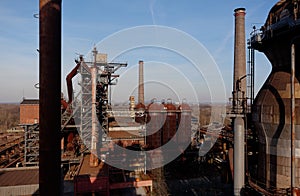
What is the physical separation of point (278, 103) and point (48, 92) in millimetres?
7104

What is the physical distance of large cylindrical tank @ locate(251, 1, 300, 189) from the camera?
7.21 metres

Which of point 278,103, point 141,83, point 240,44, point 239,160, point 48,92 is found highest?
point 240,44

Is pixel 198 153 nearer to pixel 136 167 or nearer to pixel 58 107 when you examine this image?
pixel 136 167

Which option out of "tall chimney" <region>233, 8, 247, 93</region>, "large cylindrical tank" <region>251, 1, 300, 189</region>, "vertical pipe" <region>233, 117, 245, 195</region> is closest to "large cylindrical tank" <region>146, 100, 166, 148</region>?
"tall chimney" <region>233, 8, 247, 93</region>

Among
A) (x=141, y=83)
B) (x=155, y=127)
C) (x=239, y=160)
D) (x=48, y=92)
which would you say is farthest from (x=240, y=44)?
(x=141, y=83)

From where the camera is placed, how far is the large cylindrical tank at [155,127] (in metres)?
18.7

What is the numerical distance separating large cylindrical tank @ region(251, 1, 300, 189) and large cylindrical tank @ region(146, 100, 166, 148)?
1054cm

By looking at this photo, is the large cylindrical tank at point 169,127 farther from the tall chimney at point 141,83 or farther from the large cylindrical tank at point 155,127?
the tall chimney at point 141,83

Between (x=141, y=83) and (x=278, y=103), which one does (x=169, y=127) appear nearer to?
(x=278, y=103)

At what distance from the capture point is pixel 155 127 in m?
19.0

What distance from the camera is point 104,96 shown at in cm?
2139

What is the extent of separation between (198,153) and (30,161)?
13050 millimetres

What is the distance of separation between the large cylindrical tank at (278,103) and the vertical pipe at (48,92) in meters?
6.74

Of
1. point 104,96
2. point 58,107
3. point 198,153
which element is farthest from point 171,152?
point 58,107
